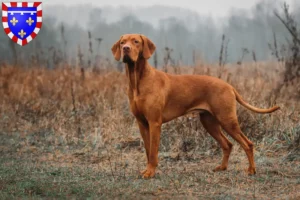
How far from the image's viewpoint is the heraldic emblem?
873cm

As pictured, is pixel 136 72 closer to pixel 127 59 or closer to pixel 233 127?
pixel 127 59

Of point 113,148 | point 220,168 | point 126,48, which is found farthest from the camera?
point 113,148

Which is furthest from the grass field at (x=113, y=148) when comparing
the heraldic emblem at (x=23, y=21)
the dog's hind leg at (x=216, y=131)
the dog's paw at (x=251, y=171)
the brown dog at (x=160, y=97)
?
the heraldic emblem at (x=23, y=21)

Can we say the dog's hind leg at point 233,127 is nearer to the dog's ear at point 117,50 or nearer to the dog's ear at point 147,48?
the dog's ear at point 147,48

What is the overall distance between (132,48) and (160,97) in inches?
26.2

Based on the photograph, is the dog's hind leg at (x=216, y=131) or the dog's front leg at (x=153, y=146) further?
the dog's hind leg at (x=216, y=131)

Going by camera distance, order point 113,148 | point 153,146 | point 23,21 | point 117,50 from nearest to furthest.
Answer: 1. point 153,146
2. point 117,50
3. point 113,148
4. point 23,21

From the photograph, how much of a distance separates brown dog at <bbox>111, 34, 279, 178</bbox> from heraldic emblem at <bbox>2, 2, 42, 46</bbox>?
2.76 m

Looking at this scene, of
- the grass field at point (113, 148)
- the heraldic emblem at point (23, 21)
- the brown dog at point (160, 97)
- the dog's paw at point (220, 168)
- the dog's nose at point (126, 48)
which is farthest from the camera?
the heraldic emblem at point (23, 21)

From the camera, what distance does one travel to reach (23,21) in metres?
8.84

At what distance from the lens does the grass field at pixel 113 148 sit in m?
5.70

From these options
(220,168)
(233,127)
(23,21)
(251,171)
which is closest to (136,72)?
(233,127)

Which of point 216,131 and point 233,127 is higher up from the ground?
point 233,127

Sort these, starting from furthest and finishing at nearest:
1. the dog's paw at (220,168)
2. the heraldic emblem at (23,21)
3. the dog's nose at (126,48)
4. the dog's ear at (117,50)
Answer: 1. the heraldic emblem at (23,21)
2. the dog's paw at (220,168)
3. the dog's ear at (117,50)
4. the dog's nose at (126,48)
